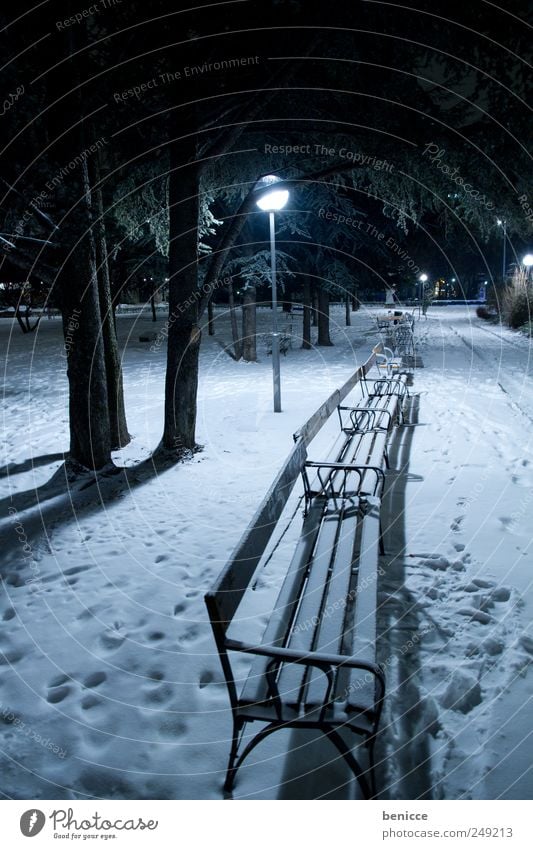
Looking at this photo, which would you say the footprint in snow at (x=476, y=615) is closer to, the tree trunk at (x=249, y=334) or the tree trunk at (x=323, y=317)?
the tree trunk at (x=249, y=334)

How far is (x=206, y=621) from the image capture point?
13.4 ft

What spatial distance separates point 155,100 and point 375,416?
5.20 meters

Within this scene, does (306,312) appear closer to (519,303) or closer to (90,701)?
(519,303)

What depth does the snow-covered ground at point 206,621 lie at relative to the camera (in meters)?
2.82

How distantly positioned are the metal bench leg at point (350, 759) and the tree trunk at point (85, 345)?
5419 millimetres

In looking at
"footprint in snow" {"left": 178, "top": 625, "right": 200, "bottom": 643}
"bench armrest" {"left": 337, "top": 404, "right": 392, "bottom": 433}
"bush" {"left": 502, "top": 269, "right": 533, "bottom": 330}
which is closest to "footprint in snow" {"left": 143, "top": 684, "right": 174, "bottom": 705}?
"footprint in snow" {"left": 178, "top": 625, "right": 200, "bottom": 643}

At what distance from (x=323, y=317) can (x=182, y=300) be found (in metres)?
14.9

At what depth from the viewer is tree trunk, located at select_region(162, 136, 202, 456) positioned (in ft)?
23.8

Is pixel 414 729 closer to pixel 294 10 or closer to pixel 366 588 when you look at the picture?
pixel 366 588

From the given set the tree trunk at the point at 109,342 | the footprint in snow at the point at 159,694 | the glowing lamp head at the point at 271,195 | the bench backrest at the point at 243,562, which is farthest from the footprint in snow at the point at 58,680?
the glowing lamp head at the point at 271,195

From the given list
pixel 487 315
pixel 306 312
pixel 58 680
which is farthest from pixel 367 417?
pixel 487 315

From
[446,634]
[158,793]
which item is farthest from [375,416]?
[158,793]

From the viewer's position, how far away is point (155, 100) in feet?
24.8

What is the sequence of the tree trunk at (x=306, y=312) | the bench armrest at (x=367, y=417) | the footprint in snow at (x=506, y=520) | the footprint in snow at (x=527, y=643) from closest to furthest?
the footprint in snow at (x=527, y=643) → the footprint in snow at (x=506, y=520) → the bench armrest at (x=367, y=417) → the tree trunk at (x=306, y=312)
